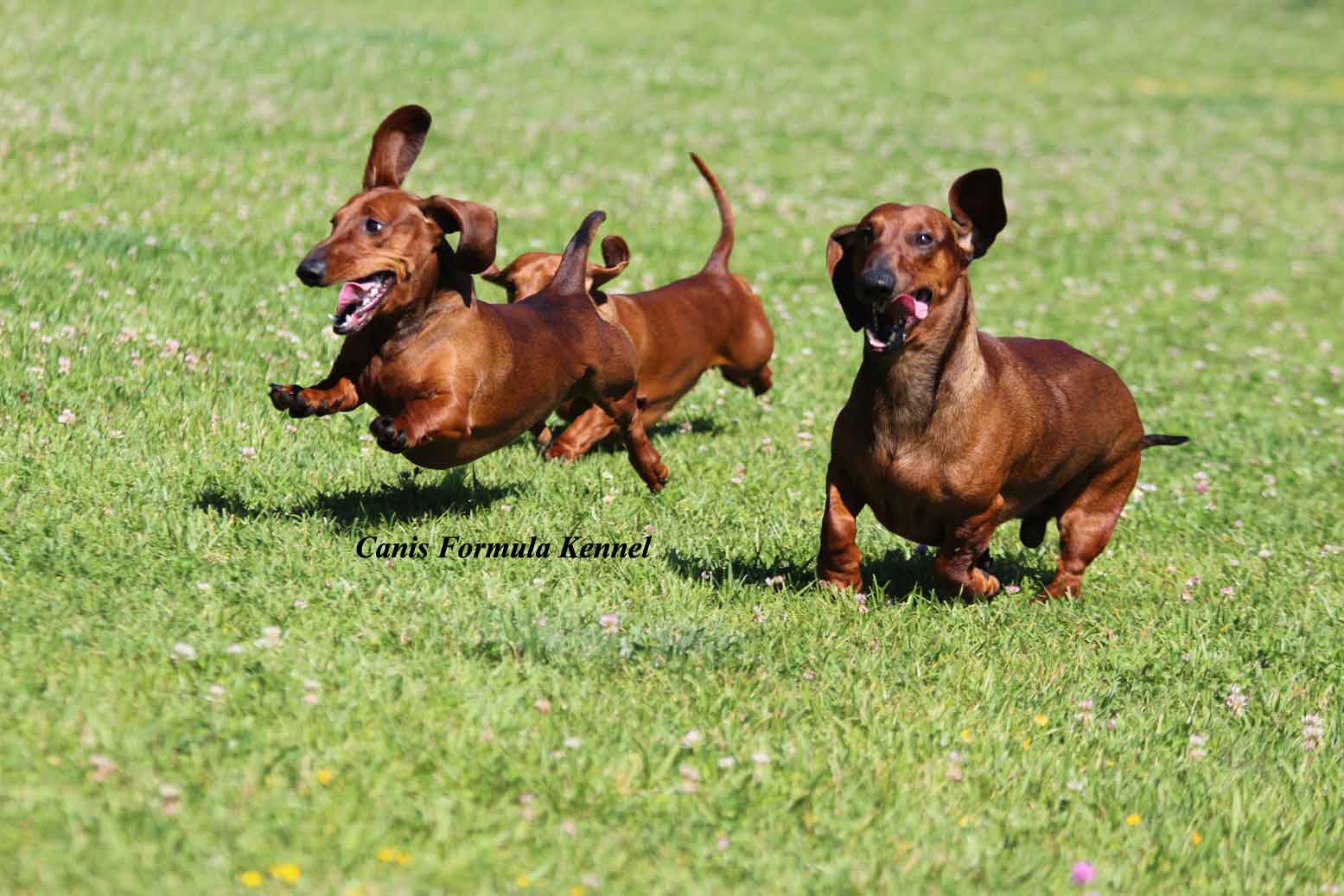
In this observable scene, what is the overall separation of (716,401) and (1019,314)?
4015 millimetres

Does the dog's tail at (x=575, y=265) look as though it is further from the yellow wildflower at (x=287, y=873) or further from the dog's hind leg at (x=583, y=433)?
the yellow wildflower at (x=287, y=873)

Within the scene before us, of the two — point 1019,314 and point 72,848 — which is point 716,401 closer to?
point 1019,314

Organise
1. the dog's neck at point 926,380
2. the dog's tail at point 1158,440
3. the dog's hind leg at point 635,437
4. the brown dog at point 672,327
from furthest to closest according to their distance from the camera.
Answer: the brown dog at point 672,327 → the dog's hind leg at point 635,437 → the dog's tail at point 1158,440 → the dog's neck at point 926,380

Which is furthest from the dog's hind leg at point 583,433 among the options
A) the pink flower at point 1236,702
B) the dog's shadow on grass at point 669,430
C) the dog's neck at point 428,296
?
the pink flower at point 1236,702

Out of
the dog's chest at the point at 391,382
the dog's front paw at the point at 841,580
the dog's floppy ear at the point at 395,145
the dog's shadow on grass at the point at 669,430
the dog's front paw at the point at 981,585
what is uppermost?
the dog's floppy ear at the point at 395,145

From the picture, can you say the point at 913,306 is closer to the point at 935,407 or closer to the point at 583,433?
the point at 935,407

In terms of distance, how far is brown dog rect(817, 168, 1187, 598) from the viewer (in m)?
5.13

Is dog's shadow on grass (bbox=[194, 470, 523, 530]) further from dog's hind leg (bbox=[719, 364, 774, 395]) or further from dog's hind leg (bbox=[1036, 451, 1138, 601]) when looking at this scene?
dog's hind leg (bbox=[1036, 451, 1138, 601])

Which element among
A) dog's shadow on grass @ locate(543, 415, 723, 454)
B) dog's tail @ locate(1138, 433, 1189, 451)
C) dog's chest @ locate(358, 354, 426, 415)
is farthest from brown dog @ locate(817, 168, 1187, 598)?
dog's shadow on grass @ locate(543, 415, 723, 454)

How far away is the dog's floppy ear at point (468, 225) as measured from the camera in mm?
5434

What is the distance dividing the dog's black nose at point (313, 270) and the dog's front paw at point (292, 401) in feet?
1.38

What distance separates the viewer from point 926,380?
17.7ft

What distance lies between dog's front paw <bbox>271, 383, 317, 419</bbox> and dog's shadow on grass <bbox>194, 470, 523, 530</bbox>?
2.09 feet

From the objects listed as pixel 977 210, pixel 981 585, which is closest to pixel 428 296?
pixel 977 210
